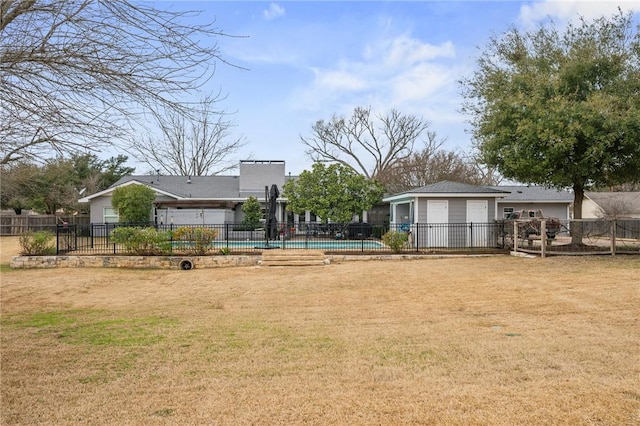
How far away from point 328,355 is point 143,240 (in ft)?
40.9

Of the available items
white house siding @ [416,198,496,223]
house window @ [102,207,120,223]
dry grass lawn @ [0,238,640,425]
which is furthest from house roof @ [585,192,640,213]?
house window @ [102,207,120,223]

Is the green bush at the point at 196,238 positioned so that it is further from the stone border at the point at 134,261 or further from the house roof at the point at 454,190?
the house roof at the point at 454,190

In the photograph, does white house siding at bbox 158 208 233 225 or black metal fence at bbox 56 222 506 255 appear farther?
white house siding at bbox 158 208 233 225

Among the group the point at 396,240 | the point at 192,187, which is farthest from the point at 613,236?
the point at 192,187

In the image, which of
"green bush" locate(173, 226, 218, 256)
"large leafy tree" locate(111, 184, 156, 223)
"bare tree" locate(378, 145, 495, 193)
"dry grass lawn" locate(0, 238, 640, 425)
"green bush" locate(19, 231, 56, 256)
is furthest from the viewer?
"bare tree" locate(378, 145, 495, 193)

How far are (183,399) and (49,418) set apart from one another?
958 mm

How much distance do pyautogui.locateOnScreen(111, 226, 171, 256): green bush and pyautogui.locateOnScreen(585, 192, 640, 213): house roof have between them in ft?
107

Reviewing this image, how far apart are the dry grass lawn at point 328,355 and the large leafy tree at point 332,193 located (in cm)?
1366

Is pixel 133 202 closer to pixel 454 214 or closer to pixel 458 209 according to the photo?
pixel 454 214

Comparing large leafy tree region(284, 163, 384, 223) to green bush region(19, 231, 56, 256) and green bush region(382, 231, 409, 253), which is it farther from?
green bush region(19, 231, 56, 256)

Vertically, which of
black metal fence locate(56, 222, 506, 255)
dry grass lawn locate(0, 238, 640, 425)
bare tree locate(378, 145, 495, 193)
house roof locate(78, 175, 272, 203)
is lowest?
dry grass lawn locate(0, 238, 640, 425)

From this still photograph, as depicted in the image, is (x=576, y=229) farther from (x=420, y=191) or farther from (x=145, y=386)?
(x=145, y=386)

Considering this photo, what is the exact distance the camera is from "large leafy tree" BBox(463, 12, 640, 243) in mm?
13969

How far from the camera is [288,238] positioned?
22.7 metres
